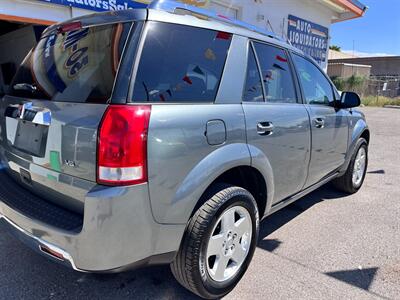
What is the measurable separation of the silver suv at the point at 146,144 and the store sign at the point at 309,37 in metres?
9.74

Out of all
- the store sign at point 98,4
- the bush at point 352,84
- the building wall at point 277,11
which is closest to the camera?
the store sign at point 98,4

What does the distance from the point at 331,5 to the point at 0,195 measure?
44.1ft

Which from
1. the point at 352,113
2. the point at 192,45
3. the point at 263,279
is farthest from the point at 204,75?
the point at 352,113

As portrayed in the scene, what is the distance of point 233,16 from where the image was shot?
938 centimetres

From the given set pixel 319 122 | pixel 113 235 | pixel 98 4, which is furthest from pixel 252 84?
pixel 98 4

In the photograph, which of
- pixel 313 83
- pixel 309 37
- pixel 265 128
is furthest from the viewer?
pixel 309 37

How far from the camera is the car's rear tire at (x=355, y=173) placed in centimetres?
455

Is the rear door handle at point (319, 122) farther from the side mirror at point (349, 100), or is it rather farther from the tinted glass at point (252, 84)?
the tinted glass at point (252, 84)

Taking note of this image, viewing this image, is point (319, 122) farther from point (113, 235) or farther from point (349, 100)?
point (113, 235)

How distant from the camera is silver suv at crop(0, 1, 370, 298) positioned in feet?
5.88

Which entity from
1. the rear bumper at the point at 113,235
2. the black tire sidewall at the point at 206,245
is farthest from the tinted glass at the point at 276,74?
the rear bumper at the point at 113,235

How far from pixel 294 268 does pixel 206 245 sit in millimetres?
1059

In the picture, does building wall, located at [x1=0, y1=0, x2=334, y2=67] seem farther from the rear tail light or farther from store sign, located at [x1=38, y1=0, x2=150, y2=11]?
the rear tail light

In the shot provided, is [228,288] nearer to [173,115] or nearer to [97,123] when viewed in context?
[173,115]
